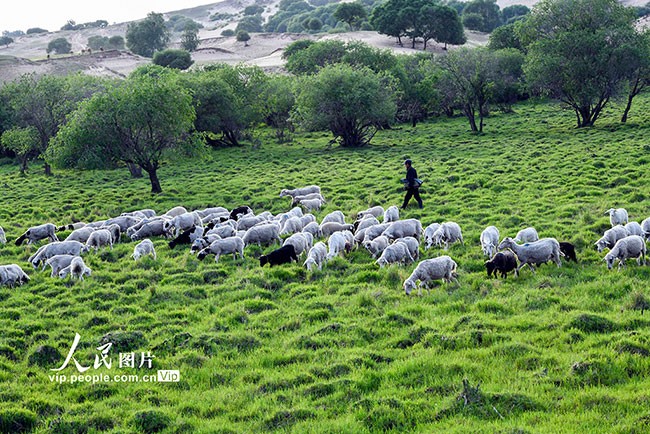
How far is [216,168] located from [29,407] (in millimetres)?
30727

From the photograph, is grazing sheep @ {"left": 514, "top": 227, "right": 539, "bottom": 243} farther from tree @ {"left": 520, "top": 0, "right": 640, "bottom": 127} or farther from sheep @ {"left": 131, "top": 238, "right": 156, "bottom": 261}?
tree @ {"left": 520, "top": 0, "right": 640, "bottom": 127}

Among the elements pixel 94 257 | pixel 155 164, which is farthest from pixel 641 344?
pixel 155 164

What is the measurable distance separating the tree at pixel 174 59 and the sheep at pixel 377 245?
93185 mm

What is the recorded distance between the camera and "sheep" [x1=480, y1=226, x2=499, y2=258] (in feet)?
50.7

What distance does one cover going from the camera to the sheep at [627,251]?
13.3 m

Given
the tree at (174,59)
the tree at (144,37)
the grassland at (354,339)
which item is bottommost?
the grassland at (354,339)

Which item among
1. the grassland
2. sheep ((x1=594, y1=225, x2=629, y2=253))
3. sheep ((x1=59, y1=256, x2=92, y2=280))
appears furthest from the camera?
sheep ((x1=59, y1=256, x2=92, y2=280))

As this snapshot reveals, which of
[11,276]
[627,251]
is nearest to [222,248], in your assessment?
[11,276]

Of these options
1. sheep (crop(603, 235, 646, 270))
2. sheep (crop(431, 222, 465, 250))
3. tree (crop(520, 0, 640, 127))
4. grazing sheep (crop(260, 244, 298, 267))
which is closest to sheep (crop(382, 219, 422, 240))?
sheep (crop(431, 222, 465, 250))

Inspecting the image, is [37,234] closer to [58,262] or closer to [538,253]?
[58,262]

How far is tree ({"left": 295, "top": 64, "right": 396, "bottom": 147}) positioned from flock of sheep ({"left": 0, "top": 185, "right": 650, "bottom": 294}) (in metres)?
20.3

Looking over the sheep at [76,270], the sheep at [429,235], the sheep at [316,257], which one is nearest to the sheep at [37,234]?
the sheep at [76,270]

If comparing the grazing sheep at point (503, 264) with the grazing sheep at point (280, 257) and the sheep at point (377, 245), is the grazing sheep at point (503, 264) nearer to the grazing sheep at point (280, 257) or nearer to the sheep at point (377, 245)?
the sheep at point (377, 245)

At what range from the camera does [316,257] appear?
1603cm
